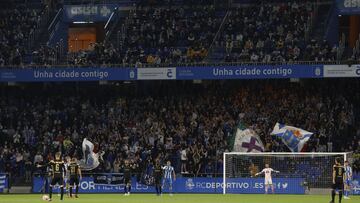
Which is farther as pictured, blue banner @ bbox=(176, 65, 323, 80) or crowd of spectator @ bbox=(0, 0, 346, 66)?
crowd of spectator @ bbox=(0, 0, 346, 66)

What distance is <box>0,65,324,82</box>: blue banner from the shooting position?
168 ft

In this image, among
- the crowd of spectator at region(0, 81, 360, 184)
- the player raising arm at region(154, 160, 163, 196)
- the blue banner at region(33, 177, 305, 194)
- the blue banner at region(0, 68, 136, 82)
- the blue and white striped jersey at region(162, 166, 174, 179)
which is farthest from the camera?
the blue banner at region(0, 68, 136, 82)

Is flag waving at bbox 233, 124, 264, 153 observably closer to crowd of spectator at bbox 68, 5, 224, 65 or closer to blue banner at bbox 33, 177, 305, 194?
blue banner at bbox 33, 177, 305, 194

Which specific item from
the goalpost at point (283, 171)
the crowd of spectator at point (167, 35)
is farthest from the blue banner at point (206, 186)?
the crowd of spectator at point (167, 35)

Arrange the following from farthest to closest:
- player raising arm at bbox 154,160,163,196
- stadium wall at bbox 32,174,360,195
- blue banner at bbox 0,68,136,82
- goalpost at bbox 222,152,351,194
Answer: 1. blue banner at bbox 0,68,136,82
2. stadium wall at bbox 32,174,360,195
3. goalpost at bbox 222,152,351,194
4. player raising arm at bbox 154,160,163,196

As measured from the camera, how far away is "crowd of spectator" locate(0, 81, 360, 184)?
49.2 metres

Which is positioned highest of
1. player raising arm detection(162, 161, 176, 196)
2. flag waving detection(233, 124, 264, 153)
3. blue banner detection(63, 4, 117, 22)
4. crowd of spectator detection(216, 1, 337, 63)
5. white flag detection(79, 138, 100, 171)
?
blue banner detection(63, 4, 117, 22)

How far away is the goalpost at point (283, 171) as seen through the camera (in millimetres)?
45000

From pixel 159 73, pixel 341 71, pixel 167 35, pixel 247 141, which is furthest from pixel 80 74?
pixel 341 71

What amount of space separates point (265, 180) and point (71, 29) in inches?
1010

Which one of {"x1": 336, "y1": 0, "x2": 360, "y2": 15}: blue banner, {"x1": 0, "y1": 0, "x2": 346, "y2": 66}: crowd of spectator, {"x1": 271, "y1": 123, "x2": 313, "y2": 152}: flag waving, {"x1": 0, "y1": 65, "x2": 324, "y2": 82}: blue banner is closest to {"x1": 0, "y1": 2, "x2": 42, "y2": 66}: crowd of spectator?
{"x1": 0, "y1": 0, "x2": 346, "y2": 66}: crowd of spectator

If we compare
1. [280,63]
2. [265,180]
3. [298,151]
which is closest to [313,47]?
[280,63]

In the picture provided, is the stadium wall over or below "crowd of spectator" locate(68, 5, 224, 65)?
below

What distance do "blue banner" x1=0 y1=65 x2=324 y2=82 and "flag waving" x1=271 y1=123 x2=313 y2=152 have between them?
4323 mm
